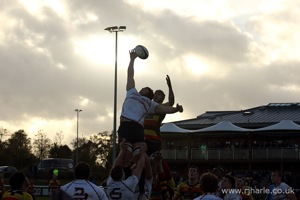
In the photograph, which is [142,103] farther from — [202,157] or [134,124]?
[202,157]

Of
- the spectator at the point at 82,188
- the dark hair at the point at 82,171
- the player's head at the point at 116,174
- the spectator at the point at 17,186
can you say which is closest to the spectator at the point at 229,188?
the player's head at the point at 116,174

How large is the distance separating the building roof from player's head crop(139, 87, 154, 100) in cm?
5169

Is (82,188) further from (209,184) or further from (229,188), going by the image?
(229,188)

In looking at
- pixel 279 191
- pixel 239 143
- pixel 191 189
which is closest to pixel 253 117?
pixel 239 143

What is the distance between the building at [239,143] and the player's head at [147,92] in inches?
1634

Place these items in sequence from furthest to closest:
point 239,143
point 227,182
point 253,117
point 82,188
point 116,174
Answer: point 253,117
point 239,143
point 227,182
point 116,174
point 82,188

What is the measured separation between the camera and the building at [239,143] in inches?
2379

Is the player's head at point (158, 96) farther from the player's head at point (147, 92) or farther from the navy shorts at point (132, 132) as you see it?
the navy shorts at point (132, 132)

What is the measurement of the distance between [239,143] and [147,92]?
168 ft

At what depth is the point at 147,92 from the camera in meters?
14.7

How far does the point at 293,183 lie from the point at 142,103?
137ft

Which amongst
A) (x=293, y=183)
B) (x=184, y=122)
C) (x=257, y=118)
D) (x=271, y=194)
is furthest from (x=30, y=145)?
(x=271, y=194)

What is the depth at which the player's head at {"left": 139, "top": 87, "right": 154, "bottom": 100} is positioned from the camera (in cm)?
1472

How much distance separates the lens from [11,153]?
9312 centimetres
